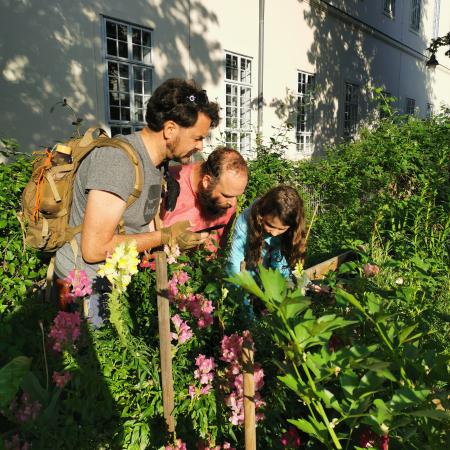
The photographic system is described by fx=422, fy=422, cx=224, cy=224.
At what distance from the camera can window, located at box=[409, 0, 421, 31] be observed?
68.0 feet

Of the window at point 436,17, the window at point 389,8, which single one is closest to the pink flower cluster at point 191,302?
the window at point 389,8

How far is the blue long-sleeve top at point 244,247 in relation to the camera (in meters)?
2.69

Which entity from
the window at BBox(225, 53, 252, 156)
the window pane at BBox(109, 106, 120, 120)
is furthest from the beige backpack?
the window at BBox(225, 53, 252, 156)

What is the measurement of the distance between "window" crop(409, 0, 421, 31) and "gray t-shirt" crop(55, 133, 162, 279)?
22586 mm

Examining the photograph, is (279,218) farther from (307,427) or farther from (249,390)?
(307,427)

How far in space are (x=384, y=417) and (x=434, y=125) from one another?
6933 millimetres

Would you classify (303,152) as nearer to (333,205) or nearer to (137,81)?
(137,81)

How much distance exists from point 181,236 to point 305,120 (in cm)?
1277

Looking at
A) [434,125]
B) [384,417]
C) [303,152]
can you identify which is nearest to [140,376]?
[384,417]

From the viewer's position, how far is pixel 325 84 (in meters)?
14.7

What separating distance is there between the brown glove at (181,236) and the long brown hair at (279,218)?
48 centimetres

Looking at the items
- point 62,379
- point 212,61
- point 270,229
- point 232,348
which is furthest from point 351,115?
point 62,379

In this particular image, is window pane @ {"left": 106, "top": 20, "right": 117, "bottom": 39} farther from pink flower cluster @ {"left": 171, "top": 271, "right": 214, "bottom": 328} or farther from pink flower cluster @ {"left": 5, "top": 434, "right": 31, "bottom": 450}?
pink flower cluster @ {"left": 5, "top": 434, "right": 31, "bottom": 450}

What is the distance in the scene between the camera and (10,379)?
2.26 ft
